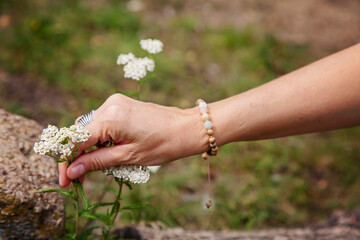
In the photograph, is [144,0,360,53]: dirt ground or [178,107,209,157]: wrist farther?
[144,0,360,53]: dirt ground

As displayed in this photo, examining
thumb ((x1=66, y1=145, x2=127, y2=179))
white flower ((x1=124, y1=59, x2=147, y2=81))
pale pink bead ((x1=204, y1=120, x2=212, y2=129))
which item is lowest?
thumb ((x1=66, y1=145, x2=127, y2=179))

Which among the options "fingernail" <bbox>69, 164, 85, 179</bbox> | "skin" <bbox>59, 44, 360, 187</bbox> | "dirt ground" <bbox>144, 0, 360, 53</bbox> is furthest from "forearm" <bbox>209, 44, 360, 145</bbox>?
"dirt ground" <bbox>144, 0, 360, 53</bbox>

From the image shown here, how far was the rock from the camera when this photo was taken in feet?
6.38

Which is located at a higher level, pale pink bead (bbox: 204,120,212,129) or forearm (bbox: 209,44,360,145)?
forearm (bbox: 209,44,360,145)

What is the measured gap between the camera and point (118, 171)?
1.87m

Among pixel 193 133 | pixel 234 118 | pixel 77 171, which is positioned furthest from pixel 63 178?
pixel 234 118

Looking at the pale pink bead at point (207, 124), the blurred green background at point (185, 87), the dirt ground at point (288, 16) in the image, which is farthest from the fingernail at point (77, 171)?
the dirt ground at point (288, 16)

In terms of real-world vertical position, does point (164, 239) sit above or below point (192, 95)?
below

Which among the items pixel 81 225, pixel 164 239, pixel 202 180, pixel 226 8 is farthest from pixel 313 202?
pixel 226 8

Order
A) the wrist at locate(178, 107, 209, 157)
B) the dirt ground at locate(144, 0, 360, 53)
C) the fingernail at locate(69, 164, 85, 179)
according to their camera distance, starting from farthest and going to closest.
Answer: the dirt ground at locate(144, 0, 360, 53) < the wrist at locate(178, 107, 209, 157) < the fingernail at locate(69, 164, 85, 179)

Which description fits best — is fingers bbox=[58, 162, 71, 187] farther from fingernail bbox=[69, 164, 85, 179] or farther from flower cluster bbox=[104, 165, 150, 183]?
flower cluster bbox=[104, 165, 150, 183]

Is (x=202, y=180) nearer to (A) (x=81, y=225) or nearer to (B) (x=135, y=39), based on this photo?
(A) (x=81, y=225)

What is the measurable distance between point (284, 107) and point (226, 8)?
4.34 metres

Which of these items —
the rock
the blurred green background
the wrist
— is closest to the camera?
the rock
